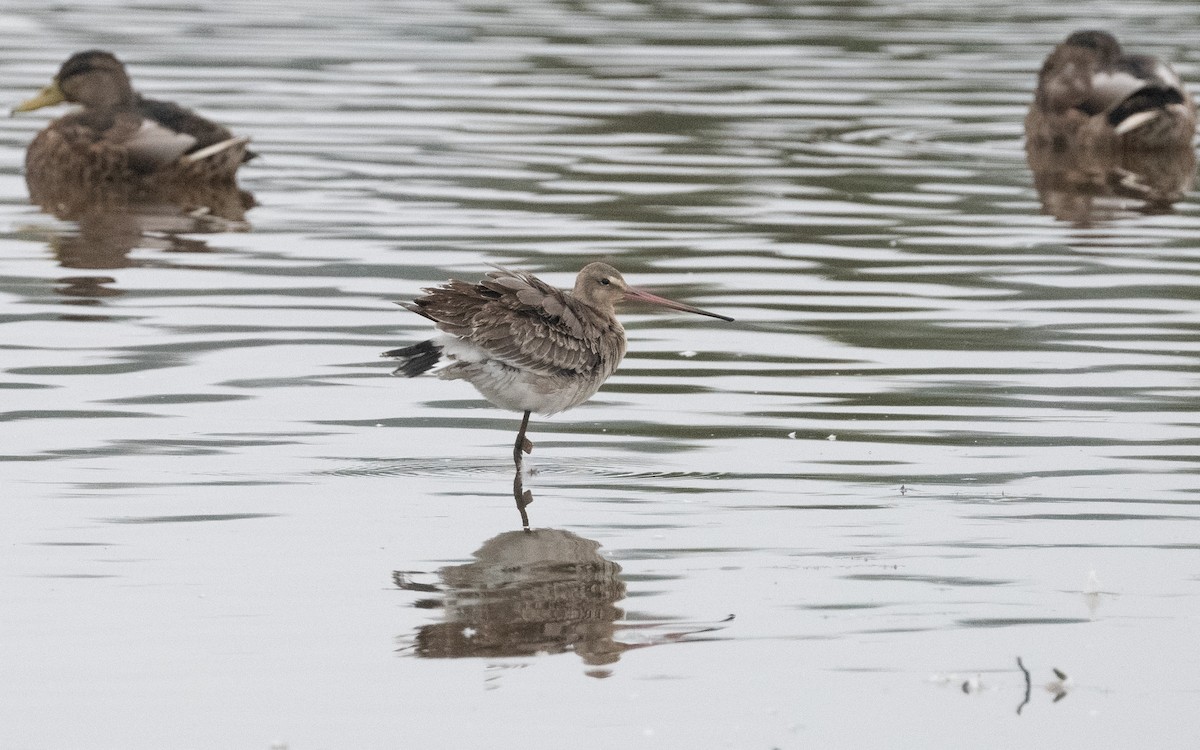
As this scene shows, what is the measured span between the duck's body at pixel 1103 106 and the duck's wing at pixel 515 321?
12.5 meters

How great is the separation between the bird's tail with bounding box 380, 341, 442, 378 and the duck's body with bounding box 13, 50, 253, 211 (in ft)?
31.2

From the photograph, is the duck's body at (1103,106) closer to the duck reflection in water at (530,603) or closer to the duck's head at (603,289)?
the duck's head at (603,289)

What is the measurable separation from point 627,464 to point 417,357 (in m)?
1.18

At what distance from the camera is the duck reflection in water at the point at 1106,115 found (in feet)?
69.8

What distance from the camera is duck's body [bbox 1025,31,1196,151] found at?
2136cm

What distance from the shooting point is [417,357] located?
9570 millimetres

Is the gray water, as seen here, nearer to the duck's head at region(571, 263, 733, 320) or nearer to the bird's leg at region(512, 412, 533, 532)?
the bird's leg at region(512, 412, 533, 532)

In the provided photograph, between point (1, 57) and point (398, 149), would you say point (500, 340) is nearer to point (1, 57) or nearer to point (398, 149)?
point (398, 149)

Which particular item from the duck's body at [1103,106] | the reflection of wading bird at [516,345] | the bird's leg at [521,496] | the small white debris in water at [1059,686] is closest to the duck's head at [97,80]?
the duck's body at [1103,106]

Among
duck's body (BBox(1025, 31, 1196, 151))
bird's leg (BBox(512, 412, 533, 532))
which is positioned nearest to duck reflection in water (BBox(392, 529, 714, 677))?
bird's leg (BBox(512, 412, 533, 532))

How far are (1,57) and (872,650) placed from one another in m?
22.7

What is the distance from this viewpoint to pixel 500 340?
376 inches

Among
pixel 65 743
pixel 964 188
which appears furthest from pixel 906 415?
pixel 964 188

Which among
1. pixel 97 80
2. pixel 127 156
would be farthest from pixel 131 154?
pixel 97 80
